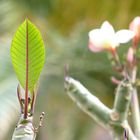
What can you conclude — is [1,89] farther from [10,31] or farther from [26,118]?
[26,118]

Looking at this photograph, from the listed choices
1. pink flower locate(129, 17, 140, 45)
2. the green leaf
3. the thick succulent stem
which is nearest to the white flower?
pink flower locate(129, 17, 140, 45)

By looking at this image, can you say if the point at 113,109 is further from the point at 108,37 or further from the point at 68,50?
the point at 68,50

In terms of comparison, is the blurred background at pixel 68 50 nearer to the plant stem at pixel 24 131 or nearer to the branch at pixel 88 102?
the branch at pixel 88 102

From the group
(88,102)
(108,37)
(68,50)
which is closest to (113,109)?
(88,102)

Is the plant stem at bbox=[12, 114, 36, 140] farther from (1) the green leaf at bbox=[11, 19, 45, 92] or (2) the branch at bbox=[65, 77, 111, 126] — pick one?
(2) the branch at bbox=[65, 77, 111, 126]

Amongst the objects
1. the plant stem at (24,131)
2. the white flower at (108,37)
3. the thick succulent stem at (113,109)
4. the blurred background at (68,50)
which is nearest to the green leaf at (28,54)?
the plant stem at (24,131)

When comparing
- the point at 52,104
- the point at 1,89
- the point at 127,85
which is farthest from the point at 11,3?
the point at 127,85
